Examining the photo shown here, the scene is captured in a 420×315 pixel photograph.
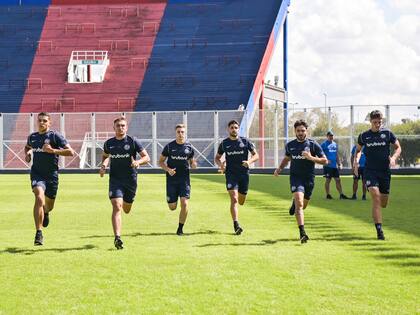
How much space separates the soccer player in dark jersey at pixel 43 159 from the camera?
11609 millimetres

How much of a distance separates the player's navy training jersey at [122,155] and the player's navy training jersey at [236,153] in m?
2.28

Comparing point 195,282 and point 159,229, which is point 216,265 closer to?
point 195,282

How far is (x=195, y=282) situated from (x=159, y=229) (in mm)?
5641

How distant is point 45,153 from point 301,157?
420 centimetres

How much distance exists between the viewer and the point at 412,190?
25.3 meters

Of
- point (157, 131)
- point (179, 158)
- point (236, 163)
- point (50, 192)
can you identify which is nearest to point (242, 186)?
point (236, 163)

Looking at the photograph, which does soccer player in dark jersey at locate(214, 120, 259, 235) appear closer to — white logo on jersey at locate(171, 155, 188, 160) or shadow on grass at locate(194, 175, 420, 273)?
white logo on jersey at locate(171, 155, 188, 160)

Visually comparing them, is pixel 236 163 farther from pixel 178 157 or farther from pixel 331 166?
pixel 331 166

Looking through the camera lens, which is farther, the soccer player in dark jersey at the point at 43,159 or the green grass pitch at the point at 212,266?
the soccer player in dark jersey at the point at 43,159

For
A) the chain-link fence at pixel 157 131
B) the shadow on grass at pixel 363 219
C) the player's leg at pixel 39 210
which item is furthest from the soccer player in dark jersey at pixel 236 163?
the chain-link fence at pixel 157 131

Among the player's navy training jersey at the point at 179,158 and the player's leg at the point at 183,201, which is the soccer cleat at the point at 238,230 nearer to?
the player's leg at the point at 183,201

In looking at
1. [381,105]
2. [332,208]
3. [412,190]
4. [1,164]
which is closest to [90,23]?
[1,164]

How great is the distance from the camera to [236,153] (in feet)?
43.9

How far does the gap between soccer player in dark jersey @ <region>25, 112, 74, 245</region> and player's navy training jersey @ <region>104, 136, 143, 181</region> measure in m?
0.63
